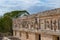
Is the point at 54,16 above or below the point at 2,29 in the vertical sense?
above

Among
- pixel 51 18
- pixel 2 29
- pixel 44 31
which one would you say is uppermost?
pixel 51 18

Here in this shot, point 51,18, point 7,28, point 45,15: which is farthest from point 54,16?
point 7,28

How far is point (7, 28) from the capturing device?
1967 centimetres

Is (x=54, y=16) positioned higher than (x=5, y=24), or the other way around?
(x=54, y=16)

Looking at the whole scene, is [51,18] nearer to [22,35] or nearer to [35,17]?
[35,17]

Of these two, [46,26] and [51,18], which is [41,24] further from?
[51,18]

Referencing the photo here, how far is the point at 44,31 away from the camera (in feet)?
21.6

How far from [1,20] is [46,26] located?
14489mm

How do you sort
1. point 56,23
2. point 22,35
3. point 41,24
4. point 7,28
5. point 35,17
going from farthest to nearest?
point 7,28, point 22,35, point 35,17, point 41,24, point 56,23

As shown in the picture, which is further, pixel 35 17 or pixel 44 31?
pixel 35 17

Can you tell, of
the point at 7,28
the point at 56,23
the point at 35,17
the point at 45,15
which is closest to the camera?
the point at 56,23

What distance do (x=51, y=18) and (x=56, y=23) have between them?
348 mm

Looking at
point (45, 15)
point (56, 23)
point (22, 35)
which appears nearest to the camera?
point (56, 23)

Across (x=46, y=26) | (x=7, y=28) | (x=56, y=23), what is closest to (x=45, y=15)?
(x=46, y=26)
